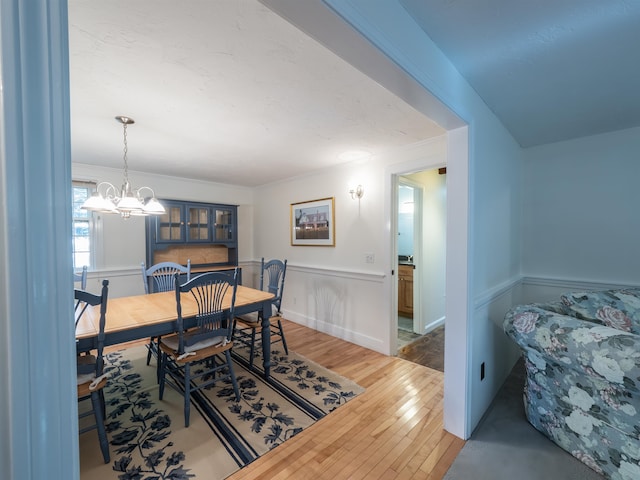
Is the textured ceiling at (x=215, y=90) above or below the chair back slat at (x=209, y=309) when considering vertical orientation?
above

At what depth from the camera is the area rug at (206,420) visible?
5.43 feet

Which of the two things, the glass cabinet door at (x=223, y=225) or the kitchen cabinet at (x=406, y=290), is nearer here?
the kitchen cabinet at (x=406, y=290)

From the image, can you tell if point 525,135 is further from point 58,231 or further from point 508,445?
point 58,231

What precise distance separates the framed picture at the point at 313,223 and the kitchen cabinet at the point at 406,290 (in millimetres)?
1434

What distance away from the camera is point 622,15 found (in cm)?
117

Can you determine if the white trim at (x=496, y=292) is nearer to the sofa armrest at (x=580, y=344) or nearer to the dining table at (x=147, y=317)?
the sofa armrest at (x=580, y=344)

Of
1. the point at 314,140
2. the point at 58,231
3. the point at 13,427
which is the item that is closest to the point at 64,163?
the point at 58,231

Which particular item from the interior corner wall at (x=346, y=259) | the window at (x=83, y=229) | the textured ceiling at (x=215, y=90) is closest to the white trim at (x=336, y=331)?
the interior corner wall at (x=346, y=259)

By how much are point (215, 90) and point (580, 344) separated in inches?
102

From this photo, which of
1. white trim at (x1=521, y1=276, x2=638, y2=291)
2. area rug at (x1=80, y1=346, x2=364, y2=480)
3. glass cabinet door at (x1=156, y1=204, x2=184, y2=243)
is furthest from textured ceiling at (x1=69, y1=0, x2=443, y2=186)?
area rug at (x1=80, y1=346, x2=364, y2=480)

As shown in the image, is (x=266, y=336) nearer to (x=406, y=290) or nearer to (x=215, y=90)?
(x=215, y=90)

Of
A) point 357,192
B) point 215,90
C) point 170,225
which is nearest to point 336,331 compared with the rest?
point 357,192

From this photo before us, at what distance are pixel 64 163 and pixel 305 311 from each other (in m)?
3.88

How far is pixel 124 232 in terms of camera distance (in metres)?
3.82
